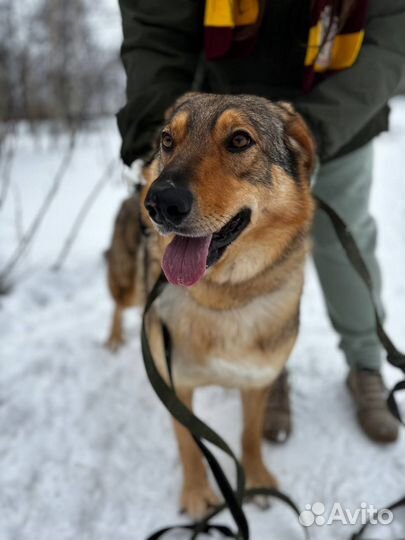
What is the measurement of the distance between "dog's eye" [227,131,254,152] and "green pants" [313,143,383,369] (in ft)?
2.68

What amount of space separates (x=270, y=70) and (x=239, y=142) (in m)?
0.77

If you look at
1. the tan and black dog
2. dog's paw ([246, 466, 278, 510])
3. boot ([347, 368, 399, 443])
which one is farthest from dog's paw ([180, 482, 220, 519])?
boot ([347, 368, 399, 443])

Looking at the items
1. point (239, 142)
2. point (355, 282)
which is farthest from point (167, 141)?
point (355, 282)

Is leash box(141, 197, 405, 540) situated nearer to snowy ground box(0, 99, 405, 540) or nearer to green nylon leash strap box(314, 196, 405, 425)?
green nylon leash strap box(314, 196, 405, 425)

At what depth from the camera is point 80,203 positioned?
21.9ft

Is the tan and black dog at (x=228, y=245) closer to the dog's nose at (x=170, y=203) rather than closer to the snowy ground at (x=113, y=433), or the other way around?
the dog's nose at (x=170, y=203)

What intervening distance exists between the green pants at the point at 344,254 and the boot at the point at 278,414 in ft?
1.47

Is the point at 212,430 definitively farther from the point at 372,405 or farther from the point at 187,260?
the point at 372,405

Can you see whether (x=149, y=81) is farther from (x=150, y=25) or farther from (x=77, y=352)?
(x=77, y=352)

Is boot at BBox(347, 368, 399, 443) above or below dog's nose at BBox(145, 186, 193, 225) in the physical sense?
below

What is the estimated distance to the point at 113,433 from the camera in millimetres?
2443

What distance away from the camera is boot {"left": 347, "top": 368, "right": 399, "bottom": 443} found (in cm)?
235

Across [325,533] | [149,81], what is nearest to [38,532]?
[325,533]

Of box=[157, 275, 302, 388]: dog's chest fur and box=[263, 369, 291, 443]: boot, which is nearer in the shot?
box=[157, 275, 302, 388]: dog's chest fur
